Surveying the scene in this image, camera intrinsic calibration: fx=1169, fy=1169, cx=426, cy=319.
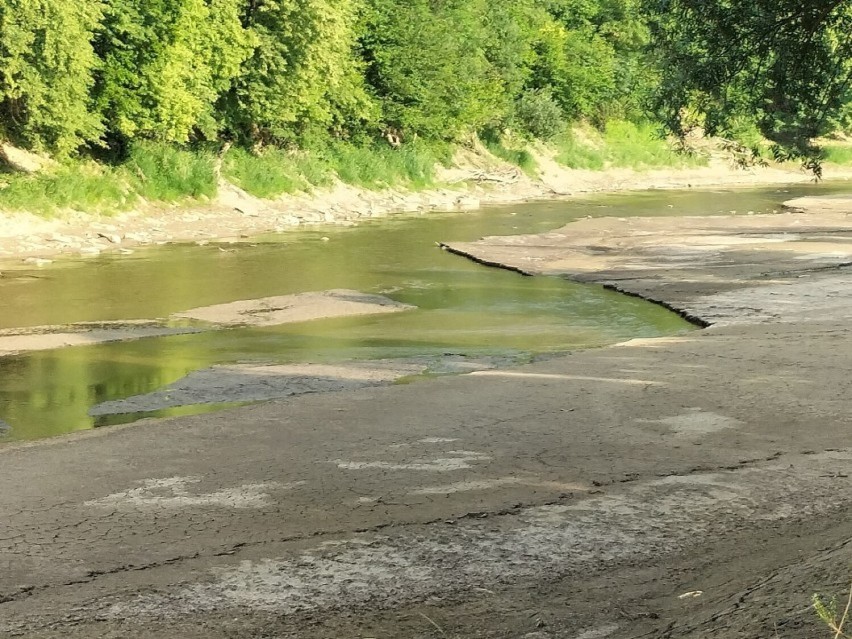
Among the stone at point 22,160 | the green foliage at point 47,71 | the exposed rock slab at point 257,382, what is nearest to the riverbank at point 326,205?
the stone at point 22,160

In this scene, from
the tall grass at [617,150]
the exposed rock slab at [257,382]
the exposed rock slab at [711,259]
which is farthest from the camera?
the tall grass at [617,150]

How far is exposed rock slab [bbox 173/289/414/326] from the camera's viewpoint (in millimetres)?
20391

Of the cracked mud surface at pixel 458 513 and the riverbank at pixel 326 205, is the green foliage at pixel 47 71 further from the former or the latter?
the cracked mud surface at pixel 458 513

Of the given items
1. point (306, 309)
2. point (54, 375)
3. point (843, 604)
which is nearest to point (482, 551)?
point (843, 604)

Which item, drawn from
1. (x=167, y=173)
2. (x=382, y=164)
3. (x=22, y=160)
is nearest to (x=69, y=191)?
(x=22, y=160)

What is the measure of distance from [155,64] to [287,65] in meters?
7.21

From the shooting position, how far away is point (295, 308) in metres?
21.4

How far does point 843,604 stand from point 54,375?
41.3 ft

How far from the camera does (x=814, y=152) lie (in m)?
13.1

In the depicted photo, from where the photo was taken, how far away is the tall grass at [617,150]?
6034cm

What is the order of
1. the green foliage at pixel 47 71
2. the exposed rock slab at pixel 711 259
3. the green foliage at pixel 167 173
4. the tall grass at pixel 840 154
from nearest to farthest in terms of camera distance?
1. the exposed rock slab at pixel 711 259
2. the green foliage at pixel 47 71
3. the green foliage at pixel 167 173
4. the tall grass at pixel 840 154

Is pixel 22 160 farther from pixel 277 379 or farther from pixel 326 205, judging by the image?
pixel 277 379

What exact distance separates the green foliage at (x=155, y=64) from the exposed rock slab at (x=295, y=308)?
14.6m

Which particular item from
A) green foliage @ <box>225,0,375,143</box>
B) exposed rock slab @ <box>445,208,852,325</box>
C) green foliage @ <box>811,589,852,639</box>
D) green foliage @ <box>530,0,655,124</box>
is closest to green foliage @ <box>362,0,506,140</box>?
green foliage @ <box>225,0,375,143</box>
